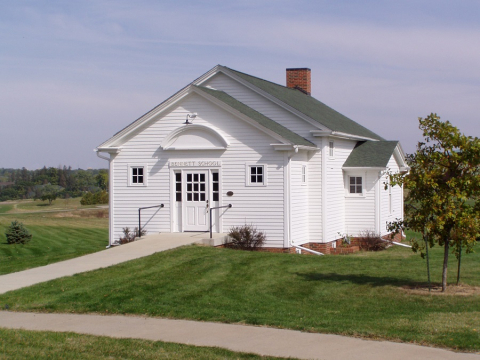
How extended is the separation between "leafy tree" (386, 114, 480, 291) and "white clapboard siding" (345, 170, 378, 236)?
1032 cm

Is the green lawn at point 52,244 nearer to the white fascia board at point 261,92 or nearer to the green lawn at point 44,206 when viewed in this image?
the white fascia board at point 261,92

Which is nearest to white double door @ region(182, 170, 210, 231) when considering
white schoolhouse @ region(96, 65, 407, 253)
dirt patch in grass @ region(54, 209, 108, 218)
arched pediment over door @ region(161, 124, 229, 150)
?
white schoolhouse @ region(96, 65, 407, 253)

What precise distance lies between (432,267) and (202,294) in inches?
263

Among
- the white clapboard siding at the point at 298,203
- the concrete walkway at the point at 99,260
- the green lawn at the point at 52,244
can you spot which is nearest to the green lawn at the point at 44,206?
the green lawn at the point at 52,244

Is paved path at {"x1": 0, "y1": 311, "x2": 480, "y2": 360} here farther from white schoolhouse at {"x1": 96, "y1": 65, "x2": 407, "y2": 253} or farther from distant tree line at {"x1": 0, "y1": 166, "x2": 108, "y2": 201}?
distant tree line at {"x1": 0, "y1": 166, "x2": 108, "y2": 201}

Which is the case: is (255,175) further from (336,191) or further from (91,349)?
(91,349)

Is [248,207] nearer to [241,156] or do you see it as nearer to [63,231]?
[241,156]

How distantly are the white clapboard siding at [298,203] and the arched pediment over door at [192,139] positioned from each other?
8.03ft

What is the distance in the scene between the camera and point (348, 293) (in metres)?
12.2

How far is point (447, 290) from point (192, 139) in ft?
33.0

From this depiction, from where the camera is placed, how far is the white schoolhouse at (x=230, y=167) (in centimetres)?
1930

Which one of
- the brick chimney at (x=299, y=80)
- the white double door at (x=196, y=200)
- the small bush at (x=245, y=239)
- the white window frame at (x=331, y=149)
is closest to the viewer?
the small bush at (x=245, y=239)

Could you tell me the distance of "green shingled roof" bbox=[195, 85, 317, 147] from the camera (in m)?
19.6

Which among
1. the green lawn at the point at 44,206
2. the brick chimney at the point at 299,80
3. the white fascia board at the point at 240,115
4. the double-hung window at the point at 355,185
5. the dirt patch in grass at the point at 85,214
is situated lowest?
the dirt patch in grass at the point at 85,214
